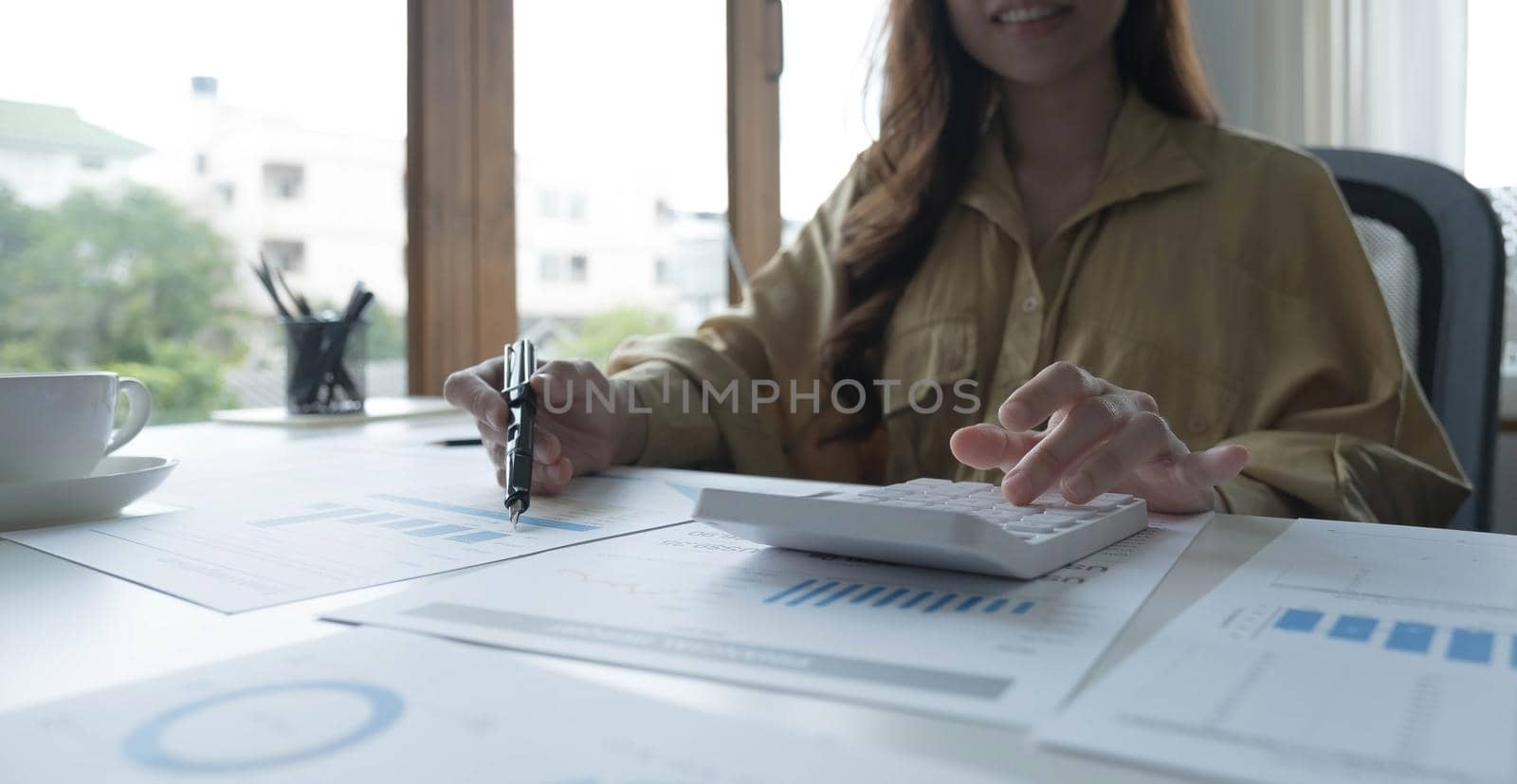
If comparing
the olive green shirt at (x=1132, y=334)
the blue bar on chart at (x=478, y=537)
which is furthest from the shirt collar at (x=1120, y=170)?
the blue bar on chart at (x=478, y=537)

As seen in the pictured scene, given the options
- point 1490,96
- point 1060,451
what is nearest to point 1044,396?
point 1060,451

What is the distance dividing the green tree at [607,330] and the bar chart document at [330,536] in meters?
1.34

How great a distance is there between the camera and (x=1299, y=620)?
0.33m

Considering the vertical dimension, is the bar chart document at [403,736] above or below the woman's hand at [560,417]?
below

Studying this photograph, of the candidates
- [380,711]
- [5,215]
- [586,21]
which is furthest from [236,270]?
[380,711]

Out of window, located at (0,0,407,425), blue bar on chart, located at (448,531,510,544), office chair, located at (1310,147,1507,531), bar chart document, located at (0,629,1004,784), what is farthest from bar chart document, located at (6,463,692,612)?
window, located at (0,0,407,425)

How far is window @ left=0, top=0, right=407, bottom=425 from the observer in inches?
53.4

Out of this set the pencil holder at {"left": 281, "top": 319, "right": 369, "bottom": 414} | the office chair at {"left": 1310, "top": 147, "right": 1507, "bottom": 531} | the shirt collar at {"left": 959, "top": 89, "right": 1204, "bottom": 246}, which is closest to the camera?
the office chair at {"left": 1310, "top": 147, "right": 1507, "bottom": 531}

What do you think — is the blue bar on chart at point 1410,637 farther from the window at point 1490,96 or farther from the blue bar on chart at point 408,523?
the window at point 1490,96

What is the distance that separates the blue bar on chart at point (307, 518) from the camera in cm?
53

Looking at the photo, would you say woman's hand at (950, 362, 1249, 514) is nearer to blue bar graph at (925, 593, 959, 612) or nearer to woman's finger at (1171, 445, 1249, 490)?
woman's finger at (1171, 445, 1249, 490)

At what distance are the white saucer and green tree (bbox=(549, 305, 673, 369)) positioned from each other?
4.53 ft

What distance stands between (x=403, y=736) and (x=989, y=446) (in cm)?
39

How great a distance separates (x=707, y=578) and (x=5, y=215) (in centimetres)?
136
